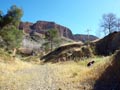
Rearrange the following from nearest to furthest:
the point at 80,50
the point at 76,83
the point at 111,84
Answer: the point at 111,84, the point at 76,83, the point at 80,50

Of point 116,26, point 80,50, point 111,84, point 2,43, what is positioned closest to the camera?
point 111,84

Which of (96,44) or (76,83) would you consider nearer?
(76,83)

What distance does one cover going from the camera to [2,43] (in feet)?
147

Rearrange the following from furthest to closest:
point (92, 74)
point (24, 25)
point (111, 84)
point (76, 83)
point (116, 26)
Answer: point (24, 25), point (116, 26), point (92, 74), point (76, 83), point (111, 84)

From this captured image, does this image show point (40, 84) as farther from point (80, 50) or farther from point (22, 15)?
point (22, 15)

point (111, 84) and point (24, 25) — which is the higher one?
point (24, 25)

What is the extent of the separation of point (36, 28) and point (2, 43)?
5889 inches

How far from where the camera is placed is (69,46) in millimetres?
45281

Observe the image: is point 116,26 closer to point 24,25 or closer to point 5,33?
point 5,33

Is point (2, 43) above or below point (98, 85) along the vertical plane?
above

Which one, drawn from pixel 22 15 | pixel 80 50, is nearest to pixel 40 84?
pixel 80 50

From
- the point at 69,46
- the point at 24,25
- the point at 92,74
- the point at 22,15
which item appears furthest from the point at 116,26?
the point at 24,25

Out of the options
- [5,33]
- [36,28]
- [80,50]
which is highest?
[36,28]

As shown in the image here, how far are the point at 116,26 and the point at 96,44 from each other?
23.7 m
